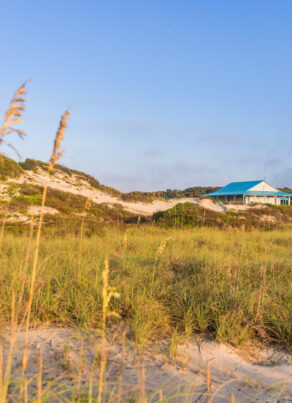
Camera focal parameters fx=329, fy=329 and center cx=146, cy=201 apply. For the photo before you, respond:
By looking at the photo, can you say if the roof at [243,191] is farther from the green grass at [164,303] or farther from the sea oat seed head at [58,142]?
the sea oat seed head at [58,142]

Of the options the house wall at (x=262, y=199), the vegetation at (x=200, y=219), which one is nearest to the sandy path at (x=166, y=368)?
the vegetation at (x=200, y=219)

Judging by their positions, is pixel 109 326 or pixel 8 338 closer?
pixel 8 338

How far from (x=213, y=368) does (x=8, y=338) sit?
76.5 inches

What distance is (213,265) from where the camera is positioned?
17.4 feet

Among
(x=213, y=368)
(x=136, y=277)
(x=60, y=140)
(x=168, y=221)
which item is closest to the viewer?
(x=60, y=140)

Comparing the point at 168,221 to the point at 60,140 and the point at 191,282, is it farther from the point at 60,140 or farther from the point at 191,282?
the point at 60,140

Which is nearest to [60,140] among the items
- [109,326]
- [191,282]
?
[109,326]

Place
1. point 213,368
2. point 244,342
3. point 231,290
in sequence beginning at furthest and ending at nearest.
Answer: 1. point 231,290
2. point 244,342
3. point 213,368

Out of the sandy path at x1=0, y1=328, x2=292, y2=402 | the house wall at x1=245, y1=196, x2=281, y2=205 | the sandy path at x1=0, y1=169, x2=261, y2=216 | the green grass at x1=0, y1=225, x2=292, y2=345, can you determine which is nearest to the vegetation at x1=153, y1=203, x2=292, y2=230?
the sandy path at x1=0, y1=169, x2=261, y2=216

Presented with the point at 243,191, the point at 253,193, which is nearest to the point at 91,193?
the point at 243,191

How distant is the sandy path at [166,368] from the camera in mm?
2494

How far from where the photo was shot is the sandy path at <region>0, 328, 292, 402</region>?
98.2 inches

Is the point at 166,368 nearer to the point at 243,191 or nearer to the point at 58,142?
the point at 58,142

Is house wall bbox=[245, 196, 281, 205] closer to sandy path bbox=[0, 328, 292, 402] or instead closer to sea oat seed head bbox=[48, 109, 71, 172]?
sandy path bbox=[0, 328, 292, 402]
